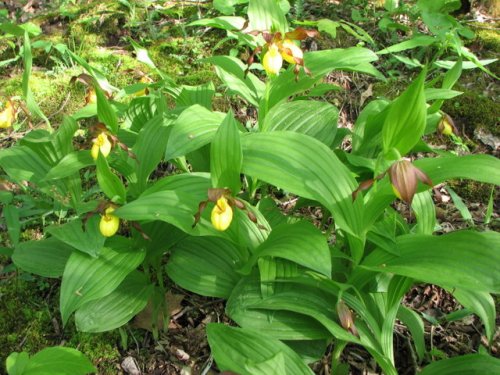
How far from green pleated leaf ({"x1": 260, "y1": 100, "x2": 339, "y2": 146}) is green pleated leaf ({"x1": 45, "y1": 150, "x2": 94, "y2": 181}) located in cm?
82

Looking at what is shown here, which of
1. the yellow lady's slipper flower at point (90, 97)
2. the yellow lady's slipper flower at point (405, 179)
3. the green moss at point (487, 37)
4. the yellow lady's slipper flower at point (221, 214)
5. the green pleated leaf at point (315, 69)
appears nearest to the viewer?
the yellow lady's slipper flower at point (405, 179)

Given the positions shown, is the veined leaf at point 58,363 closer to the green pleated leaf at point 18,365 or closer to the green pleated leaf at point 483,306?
the green pleated leaf at point 18,365

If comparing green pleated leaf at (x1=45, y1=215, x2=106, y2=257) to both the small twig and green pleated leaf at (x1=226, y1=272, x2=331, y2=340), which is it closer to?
green pleated leaf at (x1=226, y1=272, x2=331, y2=340)

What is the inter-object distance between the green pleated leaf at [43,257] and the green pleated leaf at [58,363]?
41cm

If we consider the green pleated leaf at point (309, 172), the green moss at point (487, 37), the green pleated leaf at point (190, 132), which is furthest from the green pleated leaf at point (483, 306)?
the green moss at point (487, 37)

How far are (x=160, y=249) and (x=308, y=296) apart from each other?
0.69m

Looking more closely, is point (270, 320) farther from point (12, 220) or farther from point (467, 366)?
point (12, 220)

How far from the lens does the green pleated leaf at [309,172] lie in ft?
5.33

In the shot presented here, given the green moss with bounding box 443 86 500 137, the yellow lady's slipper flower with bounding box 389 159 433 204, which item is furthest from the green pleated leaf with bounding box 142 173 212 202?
the green moss with bounding box 443 86 500 137

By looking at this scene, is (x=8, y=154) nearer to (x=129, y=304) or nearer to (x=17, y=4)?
(x=129, y=304)

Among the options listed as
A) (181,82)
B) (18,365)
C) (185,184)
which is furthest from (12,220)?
(181,82)

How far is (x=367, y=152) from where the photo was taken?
223 centimetres

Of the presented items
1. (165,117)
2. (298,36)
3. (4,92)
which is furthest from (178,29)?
(298,36)

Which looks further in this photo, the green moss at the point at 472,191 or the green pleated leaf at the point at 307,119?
the green moss at the point at 472,191
